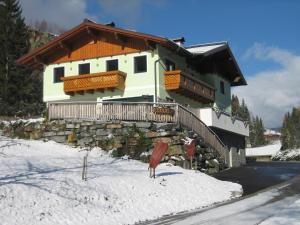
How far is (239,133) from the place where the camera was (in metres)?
39.9

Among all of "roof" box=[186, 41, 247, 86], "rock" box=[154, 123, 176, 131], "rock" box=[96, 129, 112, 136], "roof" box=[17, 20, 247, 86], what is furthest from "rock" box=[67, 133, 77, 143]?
"roof" box=[186, 41, 247, 86]

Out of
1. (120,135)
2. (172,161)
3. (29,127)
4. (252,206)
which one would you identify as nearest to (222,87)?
(120,135)

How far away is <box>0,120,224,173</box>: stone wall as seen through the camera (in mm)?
25172

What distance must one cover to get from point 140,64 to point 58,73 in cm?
701

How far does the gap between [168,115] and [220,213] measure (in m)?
12.4

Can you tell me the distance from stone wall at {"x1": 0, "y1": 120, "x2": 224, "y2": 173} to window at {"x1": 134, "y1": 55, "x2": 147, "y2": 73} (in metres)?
9.16

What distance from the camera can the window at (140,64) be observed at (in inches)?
1391

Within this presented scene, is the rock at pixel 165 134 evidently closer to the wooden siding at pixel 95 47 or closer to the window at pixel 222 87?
the wooden siding at pixel 95 47

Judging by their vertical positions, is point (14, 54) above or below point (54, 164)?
above

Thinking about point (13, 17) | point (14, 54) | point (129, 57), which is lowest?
point (129, 57)

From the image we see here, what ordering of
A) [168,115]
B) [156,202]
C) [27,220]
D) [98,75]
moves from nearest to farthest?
[27,220], [156,202], [168,115], [98,75]

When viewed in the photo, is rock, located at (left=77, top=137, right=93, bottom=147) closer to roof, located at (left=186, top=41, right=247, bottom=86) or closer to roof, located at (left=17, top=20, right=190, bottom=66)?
roof, located at (left=17, top=20, right=190, bottom=66)

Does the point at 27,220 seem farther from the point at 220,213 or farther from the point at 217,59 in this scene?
the point at 217,59

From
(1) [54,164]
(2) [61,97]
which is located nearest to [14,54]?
(2) [61,97]
